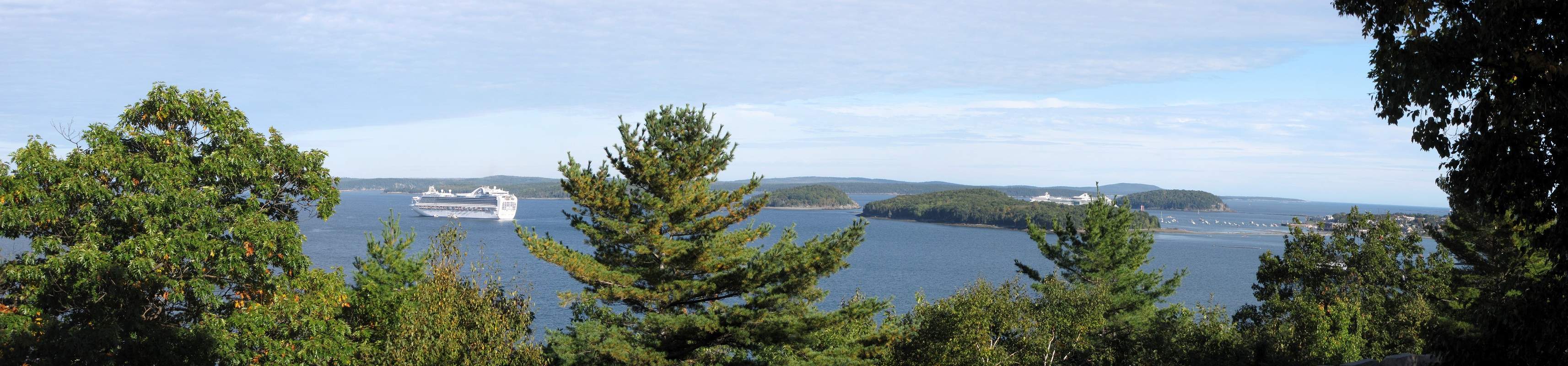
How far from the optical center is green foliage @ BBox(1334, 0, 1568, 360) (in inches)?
259

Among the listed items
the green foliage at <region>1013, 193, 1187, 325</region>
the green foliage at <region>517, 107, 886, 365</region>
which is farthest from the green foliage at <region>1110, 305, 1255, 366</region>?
the green foliage at <region>517, 107, 886, 365</region>

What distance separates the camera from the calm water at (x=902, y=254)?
45.8 meters

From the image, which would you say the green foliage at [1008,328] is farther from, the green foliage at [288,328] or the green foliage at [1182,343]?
the green foliage at [288,328]

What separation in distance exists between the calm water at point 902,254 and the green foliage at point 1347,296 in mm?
2838

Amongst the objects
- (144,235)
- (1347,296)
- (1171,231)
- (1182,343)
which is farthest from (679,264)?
(1171,231)

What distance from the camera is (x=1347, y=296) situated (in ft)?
86.4

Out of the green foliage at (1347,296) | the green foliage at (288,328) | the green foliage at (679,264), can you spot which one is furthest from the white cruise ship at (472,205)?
the green foliage at (288,328)

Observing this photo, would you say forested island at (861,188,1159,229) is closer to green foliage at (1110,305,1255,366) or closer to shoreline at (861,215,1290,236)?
shoreline at (861,215,1290,236)

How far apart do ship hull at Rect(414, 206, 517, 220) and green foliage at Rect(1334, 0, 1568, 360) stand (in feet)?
439

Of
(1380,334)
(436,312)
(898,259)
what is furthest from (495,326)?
(898,259)

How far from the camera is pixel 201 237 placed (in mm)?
11891

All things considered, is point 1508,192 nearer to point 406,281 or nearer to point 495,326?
point 495,326

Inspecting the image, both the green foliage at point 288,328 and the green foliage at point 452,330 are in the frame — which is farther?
the green foliage at point 452,330

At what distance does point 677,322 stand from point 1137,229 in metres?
18.6
